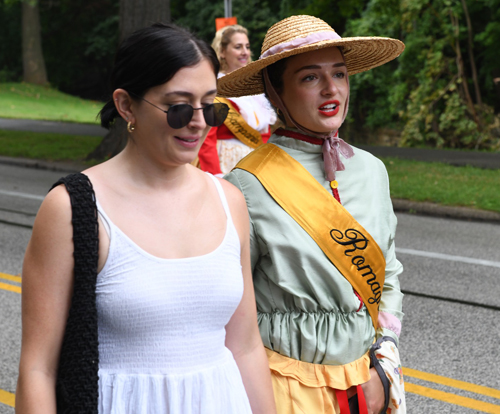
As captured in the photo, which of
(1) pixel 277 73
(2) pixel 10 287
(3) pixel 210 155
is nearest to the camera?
(1) pixel 277 73

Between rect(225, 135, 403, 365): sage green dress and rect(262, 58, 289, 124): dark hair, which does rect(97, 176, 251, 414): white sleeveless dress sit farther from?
rect(262, 58, 289, 124): dark hair

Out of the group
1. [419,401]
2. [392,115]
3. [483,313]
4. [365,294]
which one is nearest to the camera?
[365,294]

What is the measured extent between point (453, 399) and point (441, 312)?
1.46 metres

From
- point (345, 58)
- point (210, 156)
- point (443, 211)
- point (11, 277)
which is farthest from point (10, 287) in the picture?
point (443, 211)

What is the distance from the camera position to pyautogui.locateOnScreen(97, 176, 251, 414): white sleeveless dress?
1.67 metres

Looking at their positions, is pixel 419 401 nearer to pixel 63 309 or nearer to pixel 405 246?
pixel 63 309

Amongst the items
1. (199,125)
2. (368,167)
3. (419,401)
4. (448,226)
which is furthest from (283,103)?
(448,226)

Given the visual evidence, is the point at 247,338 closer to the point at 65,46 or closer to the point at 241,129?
the point at 241,129

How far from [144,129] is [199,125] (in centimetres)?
14

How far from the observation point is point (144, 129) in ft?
5.90

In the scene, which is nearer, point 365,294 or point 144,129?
point 144,129

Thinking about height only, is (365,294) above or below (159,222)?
below

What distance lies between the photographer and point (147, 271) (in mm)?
1686

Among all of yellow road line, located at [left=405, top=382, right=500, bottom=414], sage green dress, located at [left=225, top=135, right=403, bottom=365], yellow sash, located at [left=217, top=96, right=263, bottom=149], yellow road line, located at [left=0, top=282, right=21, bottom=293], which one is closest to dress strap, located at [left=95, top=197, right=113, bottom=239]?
sage green dress, located at [left=225, top=135, right=403, bottom=365]
